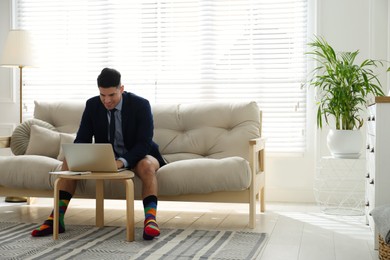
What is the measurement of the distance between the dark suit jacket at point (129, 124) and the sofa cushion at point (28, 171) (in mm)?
315

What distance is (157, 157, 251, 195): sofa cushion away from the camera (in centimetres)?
387

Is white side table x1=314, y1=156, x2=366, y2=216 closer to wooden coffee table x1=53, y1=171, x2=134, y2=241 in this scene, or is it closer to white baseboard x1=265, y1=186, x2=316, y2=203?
white baseboard x1=265, y1=186, x2=316, y2=203

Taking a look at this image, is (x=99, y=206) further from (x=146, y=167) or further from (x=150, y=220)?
(x=150, y=220)

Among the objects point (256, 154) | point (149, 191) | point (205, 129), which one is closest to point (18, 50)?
point (205, 129)

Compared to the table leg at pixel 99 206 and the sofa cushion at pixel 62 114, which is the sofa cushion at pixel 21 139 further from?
the table leg at pixel 99 206

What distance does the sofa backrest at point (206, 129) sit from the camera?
178 inches

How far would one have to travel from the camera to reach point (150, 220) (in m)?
3.60

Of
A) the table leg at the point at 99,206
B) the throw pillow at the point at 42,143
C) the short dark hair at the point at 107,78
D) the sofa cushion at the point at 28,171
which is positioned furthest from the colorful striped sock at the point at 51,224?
the throw pillow at the point at 42,143

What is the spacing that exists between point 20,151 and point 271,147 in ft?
6.84

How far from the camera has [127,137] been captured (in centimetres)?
398

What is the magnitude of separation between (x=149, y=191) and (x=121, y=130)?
1.61 feet

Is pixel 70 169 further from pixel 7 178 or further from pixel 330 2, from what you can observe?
pixel 330 2

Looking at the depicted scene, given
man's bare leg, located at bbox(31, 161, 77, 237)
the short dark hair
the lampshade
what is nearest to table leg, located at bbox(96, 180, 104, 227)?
man's bare leg, located at bbox(31, 161, 77, 237)

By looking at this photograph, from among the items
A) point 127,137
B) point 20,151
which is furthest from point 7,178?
point 127,137
